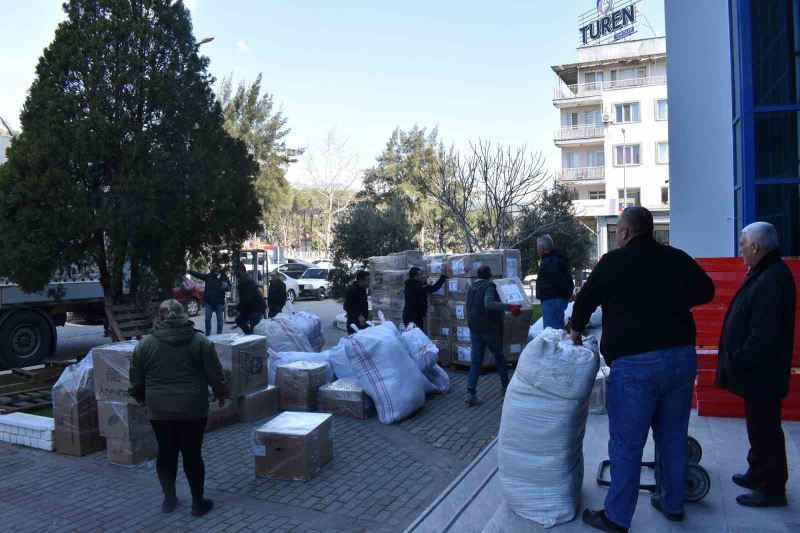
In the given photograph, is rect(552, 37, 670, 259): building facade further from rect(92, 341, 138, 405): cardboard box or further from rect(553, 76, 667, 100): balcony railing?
rect(92, 341, 138, 405): cardboard box

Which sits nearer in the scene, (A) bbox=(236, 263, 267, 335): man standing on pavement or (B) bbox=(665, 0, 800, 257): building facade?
(B) bbox=(665, 0, 800, 257): building facade

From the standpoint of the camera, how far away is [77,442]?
5945 millimetres

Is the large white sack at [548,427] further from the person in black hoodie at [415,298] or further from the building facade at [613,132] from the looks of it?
the building facade at [613,132]

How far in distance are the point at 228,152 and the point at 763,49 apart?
7227 millimetres

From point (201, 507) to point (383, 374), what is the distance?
2777 mm

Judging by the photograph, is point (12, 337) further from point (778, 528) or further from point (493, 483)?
point (778, 528)

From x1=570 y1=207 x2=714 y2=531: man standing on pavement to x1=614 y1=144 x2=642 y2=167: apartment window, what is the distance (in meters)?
43.0

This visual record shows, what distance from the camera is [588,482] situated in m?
4.34

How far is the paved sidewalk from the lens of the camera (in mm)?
4480

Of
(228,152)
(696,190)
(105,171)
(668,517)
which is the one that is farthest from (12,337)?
(696,190)

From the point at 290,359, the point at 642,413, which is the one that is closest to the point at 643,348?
the point at 642,413

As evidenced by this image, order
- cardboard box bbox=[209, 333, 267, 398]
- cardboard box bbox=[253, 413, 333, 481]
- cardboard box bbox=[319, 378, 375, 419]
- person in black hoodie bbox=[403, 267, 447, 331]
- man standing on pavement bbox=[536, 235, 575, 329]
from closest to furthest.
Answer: cardboard box bbox=[253, 413, 333, 481], cardboard box bbox=[209, 333, 267, 398], cardboard box bbox=[319, 378, 375, 419], man standing on pavement bbox=[536, 235, 575, 329], person in black hoodie bbox=[403, 267, 447, 331]

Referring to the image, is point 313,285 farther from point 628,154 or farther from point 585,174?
point 628,154

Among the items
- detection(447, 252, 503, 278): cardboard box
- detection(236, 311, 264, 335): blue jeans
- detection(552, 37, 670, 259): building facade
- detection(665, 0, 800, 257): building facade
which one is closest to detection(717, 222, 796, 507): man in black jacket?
detection(665, 0, 800, 257): building facade
